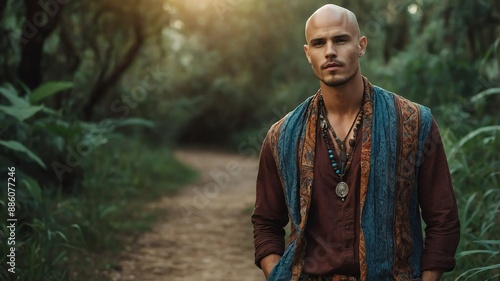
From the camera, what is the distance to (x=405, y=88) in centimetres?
829

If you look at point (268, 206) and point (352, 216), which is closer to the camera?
point (352, 216)

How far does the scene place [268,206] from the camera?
2857 mm

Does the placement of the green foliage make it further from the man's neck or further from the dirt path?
the man's neck

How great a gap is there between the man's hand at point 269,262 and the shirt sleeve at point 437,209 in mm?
641

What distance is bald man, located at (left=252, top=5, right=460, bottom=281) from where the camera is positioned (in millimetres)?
2459

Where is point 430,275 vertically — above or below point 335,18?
below

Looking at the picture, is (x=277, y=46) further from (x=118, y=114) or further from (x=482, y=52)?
(x=482, y=52)

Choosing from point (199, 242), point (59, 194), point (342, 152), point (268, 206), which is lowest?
point (199, 242)

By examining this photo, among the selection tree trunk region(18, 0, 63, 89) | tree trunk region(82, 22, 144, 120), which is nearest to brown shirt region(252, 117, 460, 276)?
tree trunk region(18, 0, 63, 89)

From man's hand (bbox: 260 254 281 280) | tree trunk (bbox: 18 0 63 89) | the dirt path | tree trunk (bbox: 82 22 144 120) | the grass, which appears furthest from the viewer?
tree trunk (bbox: 82 22 144 120)

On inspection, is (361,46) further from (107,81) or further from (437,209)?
(107,81)

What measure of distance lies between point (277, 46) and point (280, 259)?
21708 mm

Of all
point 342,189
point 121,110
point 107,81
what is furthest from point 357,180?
point 121,110

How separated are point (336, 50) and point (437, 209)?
751mm
